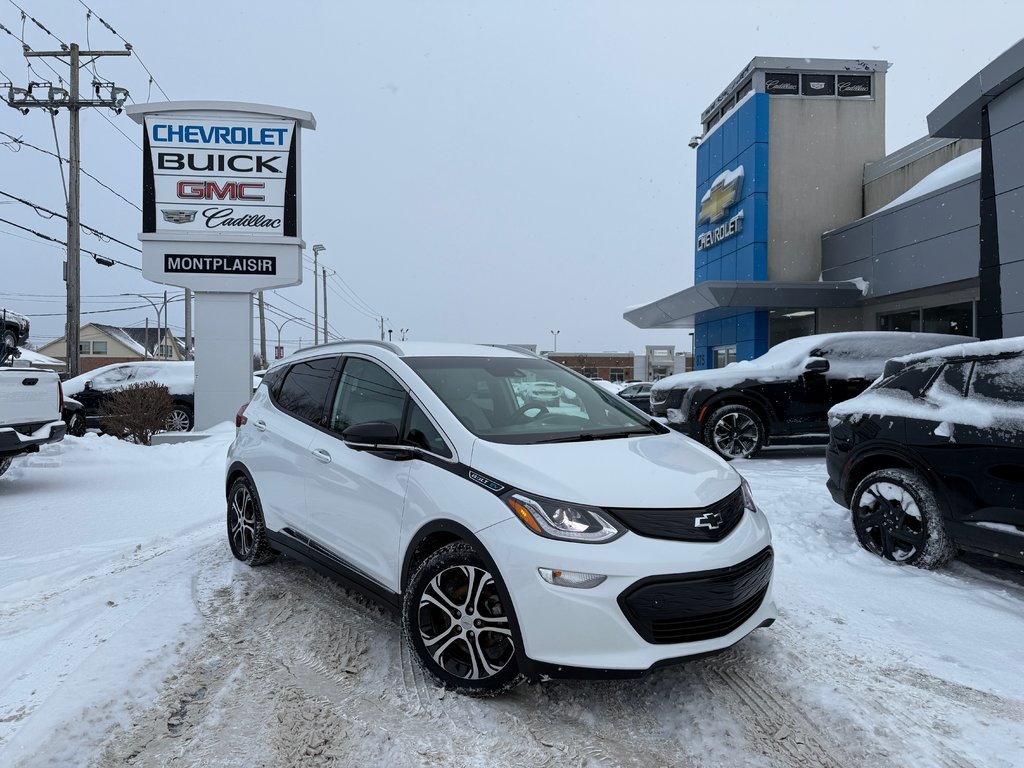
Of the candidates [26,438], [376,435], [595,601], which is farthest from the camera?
[26,438]

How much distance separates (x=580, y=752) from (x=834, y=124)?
2222 centimetres

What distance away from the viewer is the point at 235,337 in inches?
573

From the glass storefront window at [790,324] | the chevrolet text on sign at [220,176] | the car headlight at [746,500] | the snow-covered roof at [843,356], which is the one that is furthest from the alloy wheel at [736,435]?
the glass storefront window at [790,324]

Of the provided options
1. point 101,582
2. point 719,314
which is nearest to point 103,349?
point 719,314

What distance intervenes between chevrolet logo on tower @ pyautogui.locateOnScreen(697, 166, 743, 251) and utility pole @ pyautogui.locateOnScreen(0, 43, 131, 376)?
2048 centimetres

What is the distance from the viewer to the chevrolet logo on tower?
851 inches

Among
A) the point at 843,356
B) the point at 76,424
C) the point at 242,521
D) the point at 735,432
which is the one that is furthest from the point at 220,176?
the point at 843,356

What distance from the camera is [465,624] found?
296 cm

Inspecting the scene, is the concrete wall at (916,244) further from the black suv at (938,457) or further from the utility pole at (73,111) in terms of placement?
the utility pole at (73,111)

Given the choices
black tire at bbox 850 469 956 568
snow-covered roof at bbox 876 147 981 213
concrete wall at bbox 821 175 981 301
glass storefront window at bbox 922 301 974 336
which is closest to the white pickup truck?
black tire at bbox 850 469 956 568

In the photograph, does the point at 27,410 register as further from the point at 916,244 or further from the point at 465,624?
the point at 916,244

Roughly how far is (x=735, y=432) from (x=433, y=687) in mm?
7519

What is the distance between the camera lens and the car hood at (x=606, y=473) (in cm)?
278

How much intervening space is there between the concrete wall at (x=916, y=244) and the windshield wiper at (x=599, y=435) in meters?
12.1
